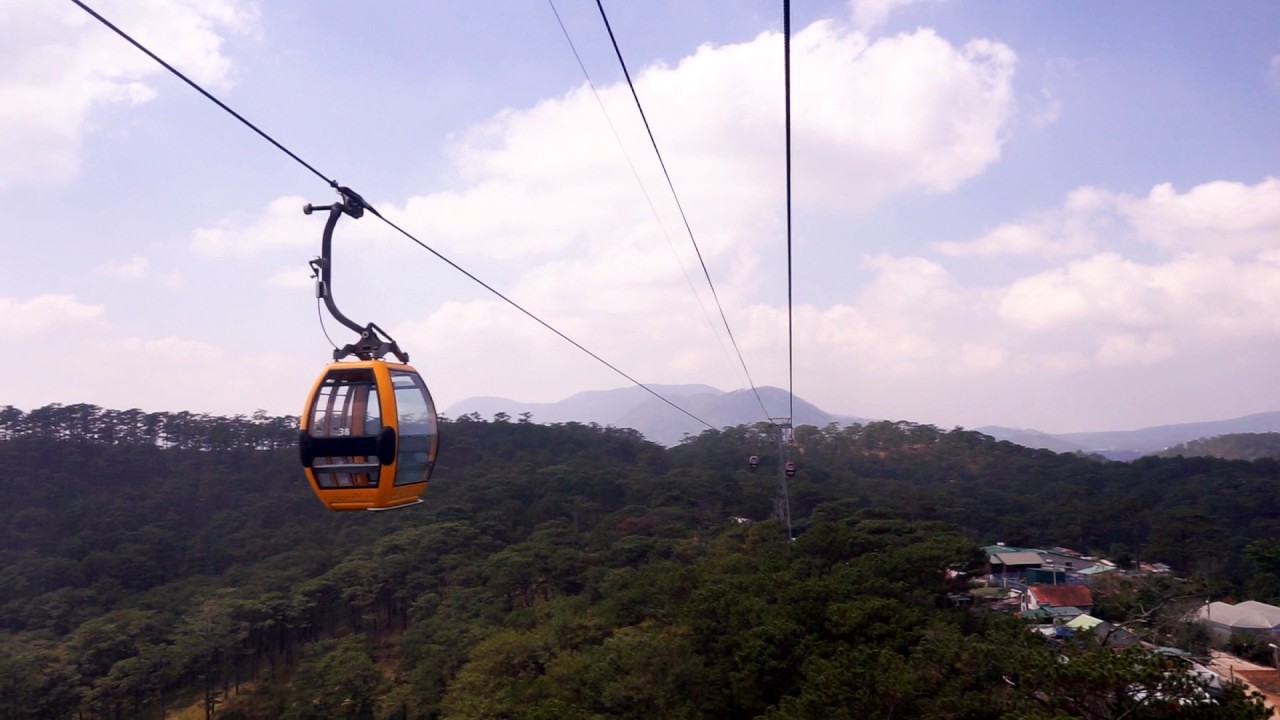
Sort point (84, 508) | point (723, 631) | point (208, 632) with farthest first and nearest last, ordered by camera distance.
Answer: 1. point (84, 508)
2. point (208, 632)
3. point (723, 631)

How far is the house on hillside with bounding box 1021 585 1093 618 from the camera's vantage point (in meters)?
20.3

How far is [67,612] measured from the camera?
2152 cm

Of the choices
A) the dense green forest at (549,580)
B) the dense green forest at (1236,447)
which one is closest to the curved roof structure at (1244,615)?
the dense green forest at (549,580)

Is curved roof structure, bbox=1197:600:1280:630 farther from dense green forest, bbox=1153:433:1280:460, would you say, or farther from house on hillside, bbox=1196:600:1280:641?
dense green forest, bbox=1153:433:1280:460

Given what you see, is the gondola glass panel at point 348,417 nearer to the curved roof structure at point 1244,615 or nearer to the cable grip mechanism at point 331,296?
the cable grip mechanism at point 331,296

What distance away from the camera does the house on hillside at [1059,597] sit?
800 inches

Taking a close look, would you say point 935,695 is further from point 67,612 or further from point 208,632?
point 67,612

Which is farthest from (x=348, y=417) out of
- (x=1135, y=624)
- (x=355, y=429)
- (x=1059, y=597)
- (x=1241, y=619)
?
(x=1241, y=619)

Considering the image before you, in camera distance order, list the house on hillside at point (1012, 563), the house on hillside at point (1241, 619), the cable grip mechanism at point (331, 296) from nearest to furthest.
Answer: the cable grip mechanism at point (331, 296)
the house on hillside at point (1241, 619)
the house on hillside at point (1012, 563)

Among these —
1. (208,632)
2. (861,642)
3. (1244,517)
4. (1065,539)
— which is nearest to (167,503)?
(208,632)

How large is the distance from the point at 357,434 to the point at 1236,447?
8588 cm

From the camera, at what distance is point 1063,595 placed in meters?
21.0

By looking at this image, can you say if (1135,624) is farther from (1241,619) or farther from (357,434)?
(357,434)

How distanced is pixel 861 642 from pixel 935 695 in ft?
10.1
